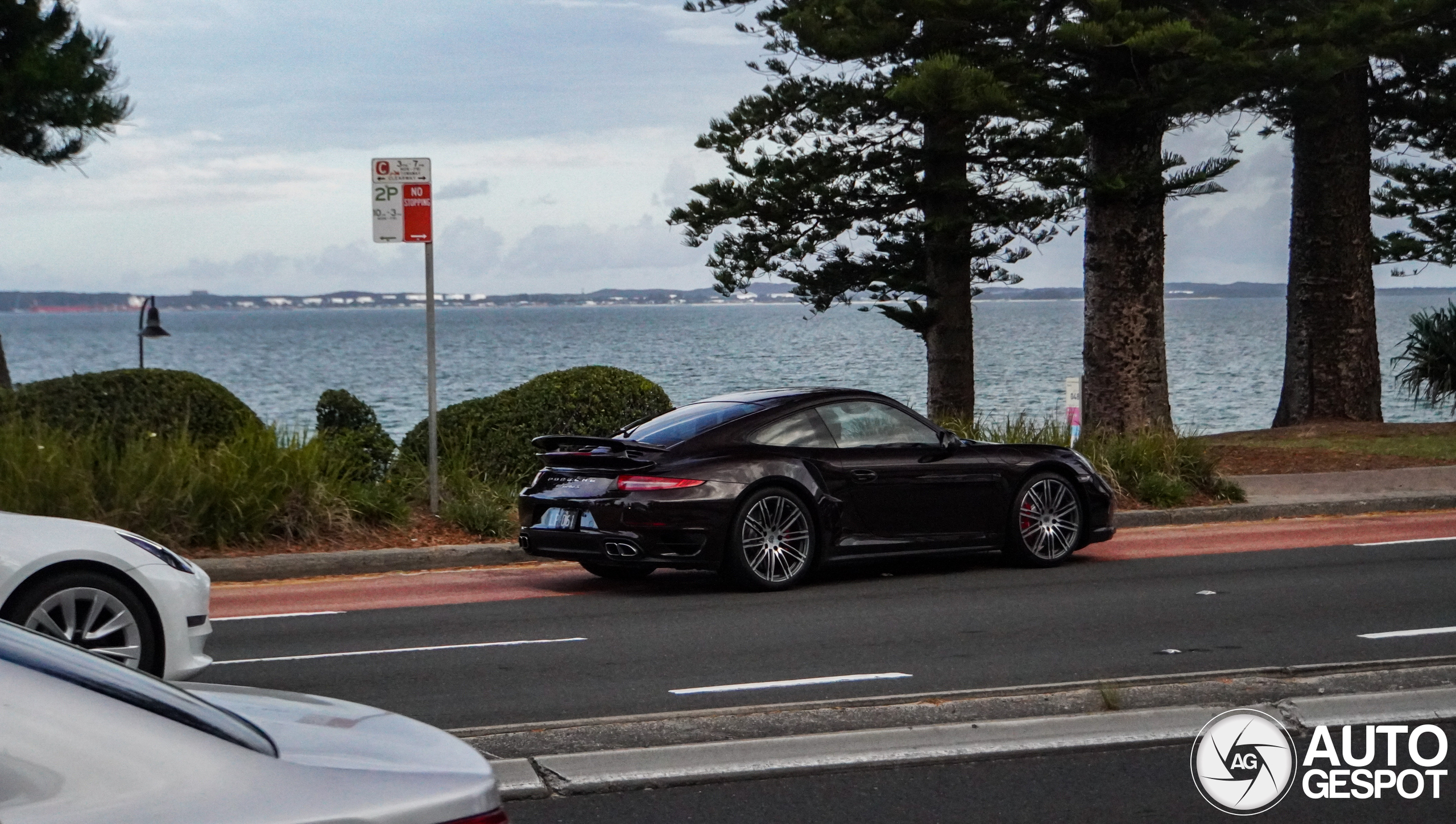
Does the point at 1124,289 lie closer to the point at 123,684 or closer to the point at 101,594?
the point at 101,594

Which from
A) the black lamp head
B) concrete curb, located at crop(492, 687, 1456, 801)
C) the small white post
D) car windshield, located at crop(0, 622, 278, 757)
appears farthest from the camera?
the black lamp head

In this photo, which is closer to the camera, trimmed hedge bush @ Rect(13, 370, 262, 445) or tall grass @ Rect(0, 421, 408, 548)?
tall grass @ Rect(0, 421, 408, 548)

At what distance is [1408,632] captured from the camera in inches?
344

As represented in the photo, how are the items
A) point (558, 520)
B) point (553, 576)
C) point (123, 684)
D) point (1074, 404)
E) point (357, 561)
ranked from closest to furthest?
point (123, 684) → point (558, 520) → point (553, 576) → point (357, 561) → point (1074, 404)

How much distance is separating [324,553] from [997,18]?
1081 centimetres

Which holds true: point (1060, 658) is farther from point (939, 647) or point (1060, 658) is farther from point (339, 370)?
point (339, 370)

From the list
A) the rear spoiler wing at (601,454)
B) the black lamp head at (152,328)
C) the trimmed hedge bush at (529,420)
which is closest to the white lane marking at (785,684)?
the rear spoiler wing at (601,454)

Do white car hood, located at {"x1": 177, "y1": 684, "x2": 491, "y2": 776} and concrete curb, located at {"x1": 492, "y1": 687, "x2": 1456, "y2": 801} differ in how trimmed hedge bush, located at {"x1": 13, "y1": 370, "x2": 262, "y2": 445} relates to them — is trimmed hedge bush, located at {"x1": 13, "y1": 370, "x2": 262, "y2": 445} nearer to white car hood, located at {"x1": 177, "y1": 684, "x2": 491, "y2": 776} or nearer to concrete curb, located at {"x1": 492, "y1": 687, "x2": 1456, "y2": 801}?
concrete curb, located at {"x1": 492, "y1": 687, "x2": 1456, "y2": 801}

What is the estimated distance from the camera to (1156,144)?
65.3ft

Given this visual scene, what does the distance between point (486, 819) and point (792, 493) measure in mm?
7951

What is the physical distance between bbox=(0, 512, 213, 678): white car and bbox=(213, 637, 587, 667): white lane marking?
1.23 meters

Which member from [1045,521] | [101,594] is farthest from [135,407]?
[1045,521]

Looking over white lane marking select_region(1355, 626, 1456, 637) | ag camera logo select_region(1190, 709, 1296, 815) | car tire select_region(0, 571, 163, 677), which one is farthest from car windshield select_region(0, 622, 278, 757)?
white lane marking select_region(1355, 626, 1456, 637)

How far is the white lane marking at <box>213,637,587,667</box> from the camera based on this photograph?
8578 millimetres
